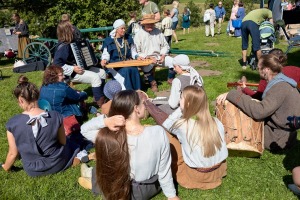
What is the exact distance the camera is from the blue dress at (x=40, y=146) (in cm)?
319

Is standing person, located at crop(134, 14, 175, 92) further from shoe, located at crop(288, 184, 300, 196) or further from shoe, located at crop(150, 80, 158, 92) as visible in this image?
shoe, located at crop(288, 184, 300, 196)

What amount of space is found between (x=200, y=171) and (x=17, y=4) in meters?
15.2

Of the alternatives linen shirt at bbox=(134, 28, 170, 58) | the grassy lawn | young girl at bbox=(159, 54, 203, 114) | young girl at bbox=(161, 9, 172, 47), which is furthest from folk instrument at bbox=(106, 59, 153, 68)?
young girl at bbox=(161, 9, 172, 47)

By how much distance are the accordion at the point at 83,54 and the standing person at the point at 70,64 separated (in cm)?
8

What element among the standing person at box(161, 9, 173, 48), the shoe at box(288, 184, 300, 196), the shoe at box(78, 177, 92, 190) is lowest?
the shoe at box(288, 184, 300, 196)

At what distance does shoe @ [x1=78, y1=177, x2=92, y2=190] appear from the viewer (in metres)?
3.28

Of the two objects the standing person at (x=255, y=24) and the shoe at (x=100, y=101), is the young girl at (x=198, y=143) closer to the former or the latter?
the shoe at (x=100, y=101)

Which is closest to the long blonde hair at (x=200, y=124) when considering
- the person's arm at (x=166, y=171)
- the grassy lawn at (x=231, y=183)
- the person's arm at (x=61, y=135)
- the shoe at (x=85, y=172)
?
the person's arm at (x=166, y=171)

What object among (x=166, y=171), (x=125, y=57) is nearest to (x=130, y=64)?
(x=125, y=57)

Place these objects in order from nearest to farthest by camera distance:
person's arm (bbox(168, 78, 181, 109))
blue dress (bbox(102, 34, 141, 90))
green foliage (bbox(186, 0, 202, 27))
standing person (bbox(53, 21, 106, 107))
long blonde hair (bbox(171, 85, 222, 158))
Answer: long blonde hair (bbox(171, 85, 222, 158))
person's arm (bbox(168, 78, 181, 109))
standing person (bbox(53, 21, 106, 107))
blue dress (bbox(102, 34, 141, 90))
green foliage (bbox(186, 0, 202, 27))

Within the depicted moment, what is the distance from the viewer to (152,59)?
6008 millimetres

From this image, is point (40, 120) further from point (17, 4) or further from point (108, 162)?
point (17, 4)

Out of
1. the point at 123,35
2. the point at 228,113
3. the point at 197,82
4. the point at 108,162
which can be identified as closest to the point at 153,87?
the point at 123,35

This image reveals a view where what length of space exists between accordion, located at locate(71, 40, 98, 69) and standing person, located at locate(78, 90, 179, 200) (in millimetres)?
3079
